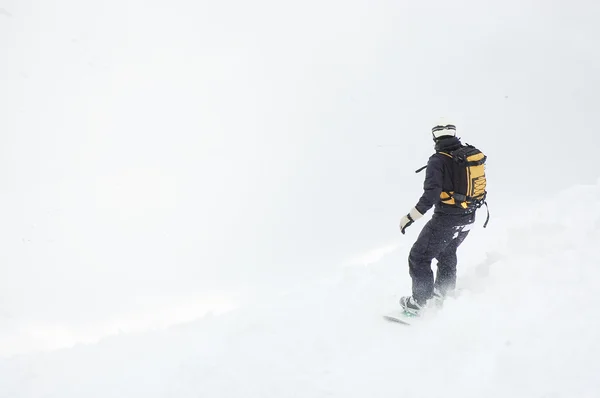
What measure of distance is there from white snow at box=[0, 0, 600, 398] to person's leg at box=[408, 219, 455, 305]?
0.38 m

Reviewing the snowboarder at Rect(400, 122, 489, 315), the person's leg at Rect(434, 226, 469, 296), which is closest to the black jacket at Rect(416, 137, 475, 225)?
the snowboarder at Rect(400, 122, 489, 315)

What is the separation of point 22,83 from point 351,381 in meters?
23.4

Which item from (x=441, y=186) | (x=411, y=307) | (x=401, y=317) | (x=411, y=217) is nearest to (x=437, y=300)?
(x=411, y=307)

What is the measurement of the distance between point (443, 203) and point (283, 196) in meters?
12.0

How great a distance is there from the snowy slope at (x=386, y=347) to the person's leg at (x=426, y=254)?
297mm

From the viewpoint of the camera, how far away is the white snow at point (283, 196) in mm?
4277

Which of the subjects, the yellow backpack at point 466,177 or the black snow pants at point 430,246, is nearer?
the yellow backpack at point 466,177

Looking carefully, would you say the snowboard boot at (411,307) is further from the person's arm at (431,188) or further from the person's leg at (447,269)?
the person's arm at (431,188)

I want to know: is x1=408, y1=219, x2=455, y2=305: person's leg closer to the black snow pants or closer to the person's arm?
the black snow pants

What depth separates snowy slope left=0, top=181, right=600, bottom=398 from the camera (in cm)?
376

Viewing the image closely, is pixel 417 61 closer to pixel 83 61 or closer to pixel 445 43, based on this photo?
pixel 445 43

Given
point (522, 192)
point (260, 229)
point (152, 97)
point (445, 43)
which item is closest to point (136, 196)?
point (260, 229)

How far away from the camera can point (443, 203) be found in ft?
16.0

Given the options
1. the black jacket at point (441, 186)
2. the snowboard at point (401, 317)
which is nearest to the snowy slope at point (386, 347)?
the snowboard at point (401, 317)
